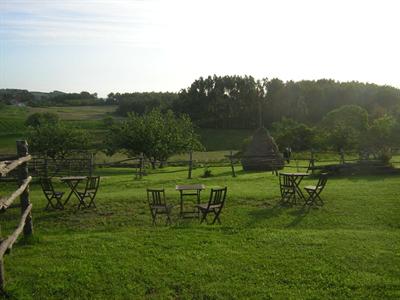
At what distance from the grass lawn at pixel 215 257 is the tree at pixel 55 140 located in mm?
30467

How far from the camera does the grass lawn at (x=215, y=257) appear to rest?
273 inches

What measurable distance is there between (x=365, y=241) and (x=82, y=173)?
20765 mm

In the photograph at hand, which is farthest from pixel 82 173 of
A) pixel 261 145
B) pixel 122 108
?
pixel 122 108

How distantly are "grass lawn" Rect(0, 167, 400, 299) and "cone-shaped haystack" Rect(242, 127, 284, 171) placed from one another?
1454 cm

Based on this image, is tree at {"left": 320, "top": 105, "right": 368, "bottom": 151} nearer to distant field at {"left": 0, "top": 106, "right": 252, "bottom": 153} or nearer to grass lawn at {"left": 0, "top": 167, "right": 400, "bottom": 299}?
distant field at {"left": 0, "top": 106, "right": 252, "bottom": 153}

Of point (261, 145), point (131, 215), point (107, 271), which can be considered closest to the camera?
point (107, 271)

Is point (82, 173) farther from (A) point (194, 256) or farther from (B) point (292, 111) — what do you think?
(B) point (292, 111)

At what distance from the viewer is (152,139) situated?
133 ft

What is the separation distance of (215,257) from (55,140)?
38.5 meters

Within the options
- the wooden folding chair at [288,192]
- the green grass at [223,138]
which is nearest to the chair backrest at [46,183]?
the wooden folding chair at [288,192]

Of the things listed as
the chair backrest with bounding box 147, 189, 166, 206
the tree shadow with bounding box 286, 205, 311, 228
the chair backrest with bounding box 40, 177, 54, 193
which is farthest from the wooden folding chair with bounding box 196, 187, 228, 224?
the chair backrest with bounding box 40, 177, 54, 193

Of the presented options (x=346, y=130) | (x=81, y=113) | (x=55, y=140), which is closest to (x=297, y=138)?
(x=346, y=130)

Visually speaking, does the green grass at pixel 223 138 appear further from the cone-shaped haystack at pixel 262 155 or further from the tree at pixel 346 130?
the cone-shaped haystack at pixel 262 155

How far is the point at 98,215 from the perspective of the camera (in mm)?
13859
